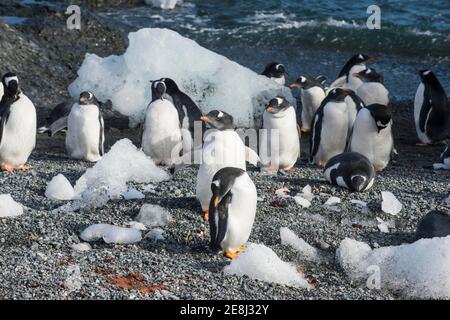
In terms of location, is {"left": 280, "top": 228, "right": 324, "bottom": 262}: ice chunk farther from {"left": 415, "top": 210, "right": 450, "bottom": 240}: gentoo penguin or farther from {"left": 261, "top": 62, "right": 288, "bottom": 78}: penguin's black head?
{"left": 261, "top": 62, "right": 288, "bottom": 78}: penguin's black head

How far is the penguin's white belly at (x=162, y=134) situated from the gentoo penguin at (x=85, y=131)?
590mm

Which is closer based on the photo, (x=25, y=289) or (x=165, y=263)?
(x=25, y=289)

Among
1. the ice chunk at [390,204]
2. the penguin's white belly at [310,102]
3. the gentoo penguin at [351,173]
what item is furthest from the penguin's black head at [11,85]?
the penguin's white belly at [310,102]

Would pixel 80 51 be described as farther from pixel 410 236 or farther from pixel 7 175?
pixel 410 236

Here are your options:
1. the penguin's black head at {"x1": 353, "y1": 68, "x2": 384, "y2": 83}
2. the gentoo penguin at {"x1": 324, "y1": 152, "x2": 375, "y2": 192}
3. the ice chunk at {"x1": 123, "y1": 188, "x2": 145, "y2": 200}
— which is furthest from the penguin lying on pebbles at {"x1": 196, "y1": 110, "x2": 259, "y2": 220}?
the penguin's black head at {"x1": 353, "y1": 68, "x2": 384, "y2": 83}

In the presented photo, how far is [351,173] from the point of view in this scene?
893cm

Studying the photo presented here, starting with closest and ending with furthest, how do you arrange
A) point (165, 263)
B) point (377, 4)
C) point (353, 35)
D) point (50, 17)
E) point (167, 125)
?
point (165, 263) < point (167, 125) < point (50, 17) < point (353, 35) < point (377, 4)

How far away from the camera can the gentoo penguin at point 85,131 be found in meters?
10.4

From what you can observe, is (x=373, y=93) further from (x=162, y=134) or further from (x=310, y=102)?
(x=162, y=134)

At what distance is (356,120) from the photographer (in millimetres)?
10523

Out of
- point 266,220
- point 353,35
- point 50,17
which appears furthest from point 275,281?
point 353,35

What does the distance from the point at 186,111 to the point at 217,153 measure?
3372 millimetres

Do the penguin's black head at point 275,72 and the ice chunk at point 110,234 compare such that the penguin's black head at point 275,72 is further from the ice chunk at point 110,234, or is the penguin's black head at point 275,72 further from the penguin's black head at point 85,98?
the ice chunk at point 110,234

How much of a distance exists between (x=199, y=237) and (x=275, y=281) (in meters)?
1.04
